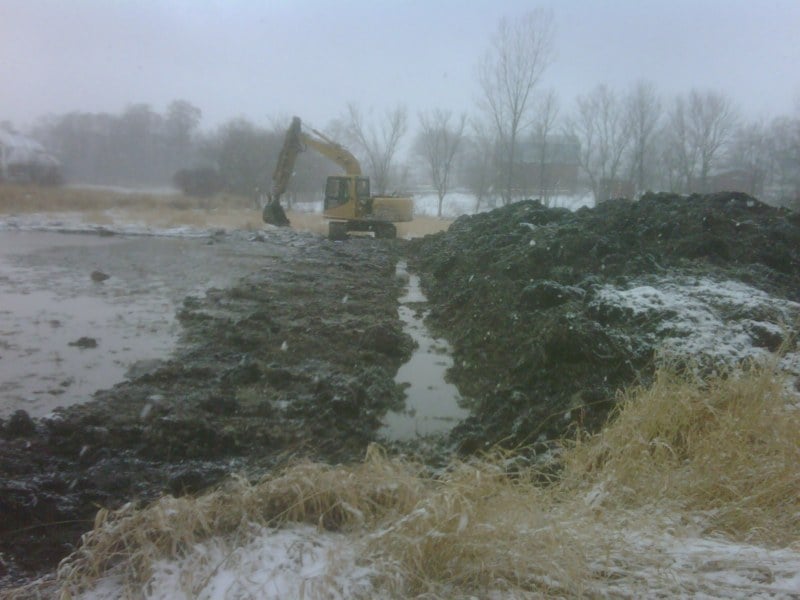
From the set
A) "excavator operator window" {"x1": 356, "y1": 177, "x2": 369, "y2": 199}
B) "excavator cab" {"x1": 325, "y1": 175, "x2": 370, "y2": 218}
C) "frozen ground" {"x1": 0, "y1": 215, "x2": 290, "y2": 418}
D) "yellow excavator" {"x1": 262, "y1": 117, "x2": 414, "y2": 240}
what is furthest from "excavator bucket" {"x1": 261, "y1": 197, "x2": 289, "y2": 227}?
"excavator operator window" {"x1": 356, "y1": 177, "x2": 369, "y2": 199}

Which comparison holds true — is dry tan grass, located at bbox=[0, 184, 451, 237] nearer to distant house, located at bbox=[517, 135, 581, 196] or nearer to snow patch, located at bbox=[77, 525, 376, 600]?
distant house, located at bbox=[517, 135, 581, 196]

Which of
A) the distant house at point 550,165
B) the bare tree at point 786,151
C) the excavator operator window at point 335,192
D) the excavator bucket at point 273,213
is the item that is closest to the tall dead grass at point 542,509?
the bare tree at point 786,151

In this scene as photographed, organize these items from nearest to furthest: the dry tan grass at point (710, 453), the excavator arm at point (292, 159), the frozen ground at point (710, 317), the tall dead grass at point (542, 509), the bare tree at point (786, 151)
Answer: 1. the tall dead grass at point (542, 509)
2. the dry tan grass at point (710, 453)
3. the frozen ground at point (710, 317)
4. the bare tree at point (786, 151)
5. the excavator arm at point (292, 159)

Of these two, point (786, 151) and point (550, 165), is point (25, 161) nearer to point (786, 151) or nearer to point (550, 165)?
point (550, 165)

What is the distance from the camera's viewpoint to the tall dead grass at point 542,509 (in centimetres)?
271

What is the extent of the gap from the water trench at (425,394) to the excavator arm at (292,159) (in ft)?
44.3

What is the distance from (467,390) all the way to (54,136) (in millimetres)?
12237

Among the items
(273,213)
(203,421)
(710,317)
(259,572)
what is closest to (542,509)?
(259,572)

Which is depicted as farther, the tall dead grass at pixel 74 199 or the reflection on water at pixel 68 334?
the tall dead grass at pixel 74 199

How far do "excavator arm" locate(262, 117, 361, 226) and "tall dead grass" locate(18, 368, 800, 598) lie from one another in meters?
18.6

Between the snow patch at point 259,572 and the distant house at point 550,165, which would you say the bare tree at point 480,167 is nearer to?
the distant house at point 550,165

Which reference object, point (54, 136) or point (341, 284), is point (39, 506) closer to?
point (341, 284)

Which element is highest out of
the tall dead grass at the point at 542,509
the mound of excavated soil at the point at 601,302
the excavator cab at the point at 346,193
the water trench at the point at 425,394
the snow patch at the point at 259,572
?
the excavator cab at the point at 346,193

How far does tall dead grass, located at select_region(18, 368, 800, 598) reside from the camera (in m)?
2.71
